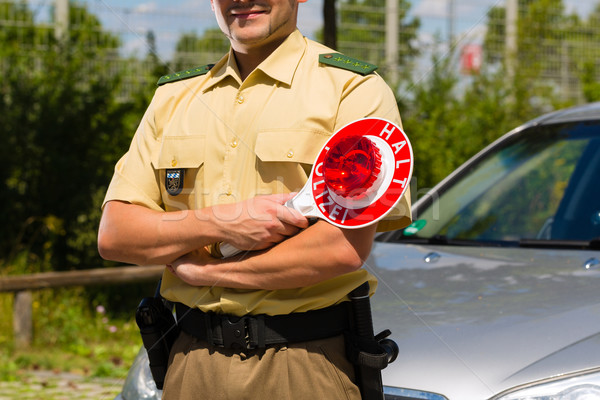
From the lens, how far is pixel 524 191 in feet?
11.5

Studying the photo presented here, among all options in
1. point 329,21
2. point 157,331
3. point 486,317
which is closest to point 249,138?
point 157,331

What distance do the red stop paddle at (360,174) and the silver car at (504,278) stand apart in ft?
1.90

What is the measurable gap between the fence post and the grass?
67 millimetres

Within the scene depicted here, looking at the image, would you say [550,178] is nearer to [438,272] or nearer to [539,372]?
[438,272]

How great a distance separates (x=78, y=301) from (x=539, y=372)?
216 inches

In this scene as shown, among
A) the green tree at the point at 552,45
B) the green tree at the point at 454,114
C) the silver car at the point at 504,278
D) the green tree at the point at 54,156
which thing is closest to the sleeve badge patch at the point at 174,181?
the silver car at the point at 504,278

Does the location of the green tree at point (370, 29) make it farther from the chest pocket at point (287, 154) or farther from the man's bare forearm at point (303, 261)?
the man's bare forearm at point (303, 261)

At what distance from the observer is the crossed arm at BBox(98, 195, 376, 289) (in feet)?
5.77

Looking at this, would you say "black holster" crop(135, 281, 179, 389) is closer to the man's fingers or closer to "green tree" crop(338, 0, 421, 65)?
the man's fingers

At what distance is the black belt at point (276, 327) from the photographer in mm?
1841

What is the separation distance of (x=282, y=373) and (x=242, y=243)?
31 cm

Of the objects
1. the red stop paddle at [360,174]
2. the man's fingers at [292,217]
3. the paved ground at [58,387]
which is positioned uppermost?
the red stop paddle at [360,174]

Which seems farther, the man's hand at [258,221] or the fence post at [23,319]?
the fence post at [23,319]

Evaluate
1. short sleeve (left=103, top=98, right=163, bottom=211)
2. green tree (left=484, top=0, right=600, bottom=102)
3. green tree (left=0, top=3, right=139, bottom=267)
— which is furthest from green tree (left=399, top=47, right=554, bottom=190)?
short sleeve (left=103, top=98, right=163, bottom=211)
